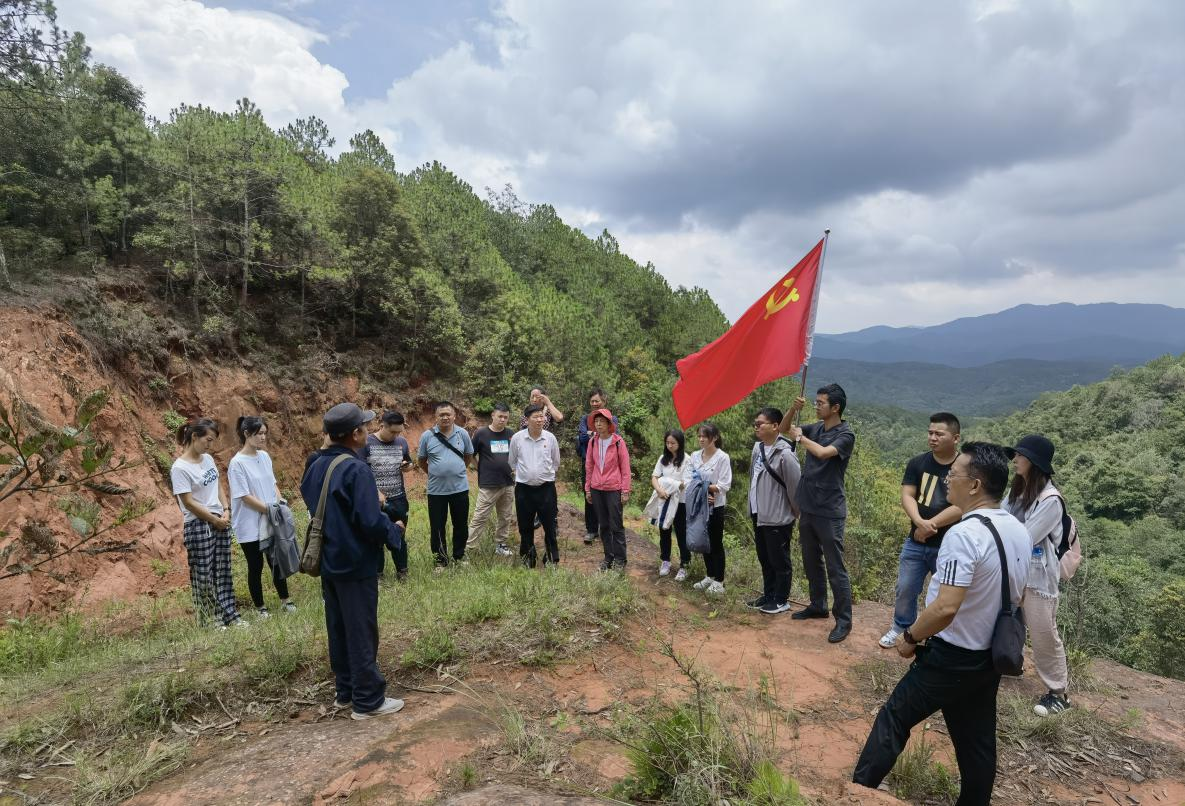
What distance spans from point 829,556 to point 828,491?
55 centimetres

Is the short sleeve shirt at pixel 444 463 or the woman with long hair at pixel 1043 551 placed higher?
the short sleeve shirt at pixel 444 463

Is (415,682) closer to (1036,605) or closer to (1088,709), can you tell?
(1036,605)

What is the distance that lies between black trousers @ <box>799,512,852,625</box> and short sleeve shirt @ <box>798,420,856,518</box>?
0.28 ft

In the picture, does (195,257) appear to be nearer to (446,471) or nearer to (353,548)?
(446,471)

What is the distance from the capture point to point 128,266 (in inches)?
466

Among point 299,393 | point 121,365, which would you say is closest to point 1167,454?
point 299,393

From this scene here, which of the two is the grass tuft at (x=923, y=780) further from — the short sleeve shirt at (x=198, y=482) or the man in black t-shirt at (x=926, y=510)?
the short sleeve shirt at (x=198, y=482)

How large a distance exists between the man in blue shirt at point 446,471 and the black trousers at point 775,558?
3055 millimetres

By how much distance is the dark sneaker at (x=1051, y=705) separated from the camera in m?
3.76

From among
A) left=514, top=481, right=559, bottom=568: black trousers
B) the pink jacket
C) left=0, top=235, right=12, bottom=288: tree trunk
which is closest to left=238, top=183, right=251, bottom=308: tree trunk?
left=0, top=235, right=12, bottom=288: tree trunk

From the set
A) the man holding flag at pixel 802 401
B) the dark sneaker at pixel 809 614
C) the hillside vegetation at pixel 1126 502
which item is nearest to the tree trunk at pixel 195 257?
the man holding flag at pixel 802 401

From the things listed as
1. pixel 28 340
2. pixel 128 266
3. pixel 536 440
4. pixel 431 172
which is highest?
pixel 431 172

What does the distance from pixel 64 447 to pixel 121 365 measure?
36.6 feet

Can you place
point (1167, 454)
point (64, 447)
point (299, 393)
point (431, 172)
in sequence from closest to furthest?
point (64, 447), point (299, 393), point (431, 172), point (1167, 454)
